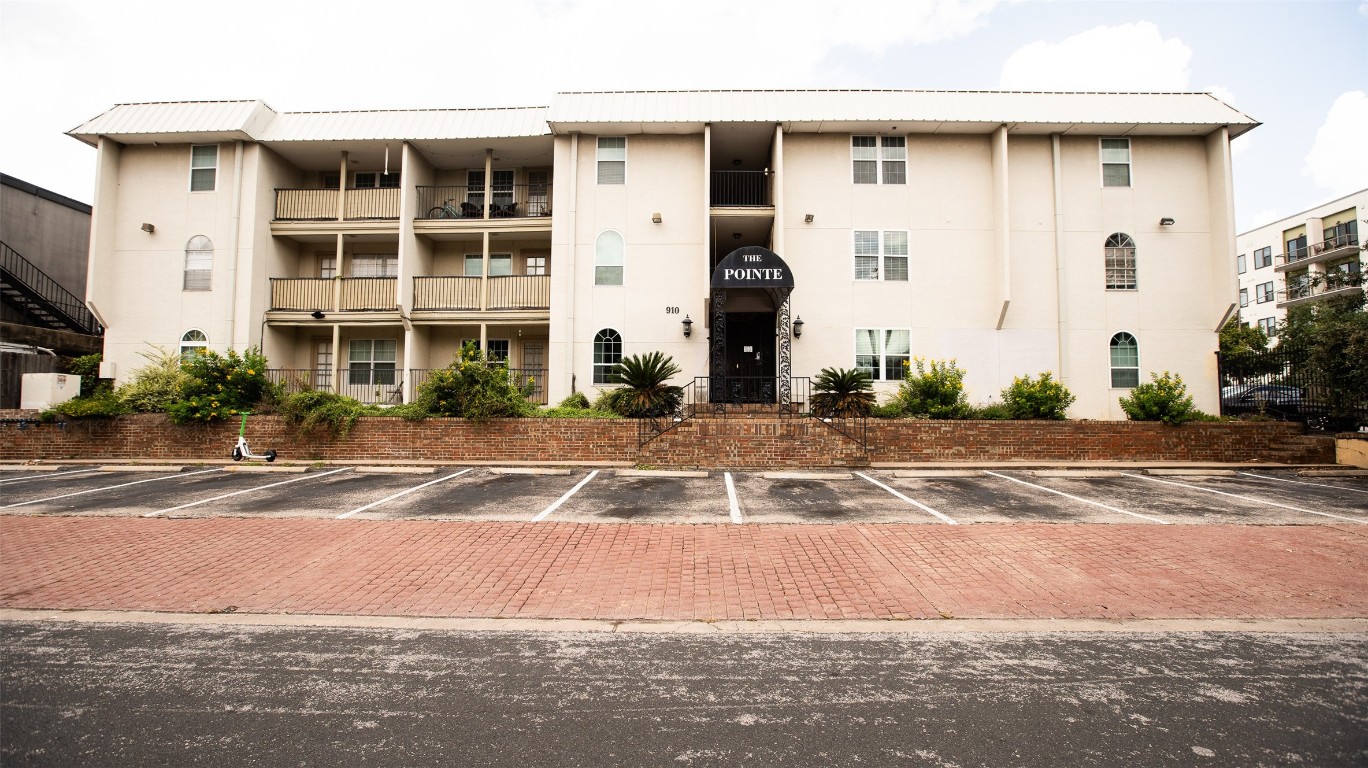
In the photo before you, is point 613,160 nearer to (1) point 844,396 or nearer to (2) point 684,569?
(1) point 844,396

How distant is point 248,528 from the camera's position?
7.61m

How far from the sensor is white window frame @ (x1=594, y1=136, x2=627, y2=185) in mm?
17750

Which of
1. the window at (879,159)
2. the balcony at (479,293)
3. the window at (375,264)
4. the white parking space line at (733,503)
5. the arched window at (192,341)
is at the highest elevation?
the window at (879,159)

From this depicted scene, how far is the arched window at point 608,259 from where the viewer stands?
57.3 ft

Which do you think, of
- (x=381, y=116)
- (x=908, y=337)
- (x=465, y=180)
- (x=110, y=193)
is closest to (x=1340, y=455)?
(x=908, y=337)

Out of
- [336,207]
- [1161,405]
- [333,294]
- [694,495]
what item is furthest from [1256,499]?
[336,207]

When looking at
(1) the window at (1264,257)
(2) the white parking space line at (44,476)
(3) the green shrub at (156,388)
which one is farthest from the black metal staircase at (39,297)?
(1) the window at (1264,257)

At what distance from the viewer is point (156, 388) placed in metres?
15.0

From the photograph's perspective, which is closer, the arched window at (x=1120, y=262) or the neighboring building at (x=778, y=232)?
the neighboring building at (x=778, y=232)

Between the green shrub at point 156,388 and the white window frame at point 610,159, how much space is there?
12.5 metres

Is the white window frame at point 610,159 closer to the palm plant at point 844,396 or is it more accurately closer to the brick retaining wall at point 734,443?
the brick retaining wall at point 734,443

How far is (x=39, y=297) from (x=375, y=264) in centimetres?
1282

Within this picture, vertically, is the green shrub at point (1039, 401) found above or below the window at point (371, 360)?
below

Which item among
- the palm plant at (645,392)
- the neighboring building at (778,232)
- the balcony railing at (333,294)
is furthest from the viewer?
the balcony railing at (333,294)
